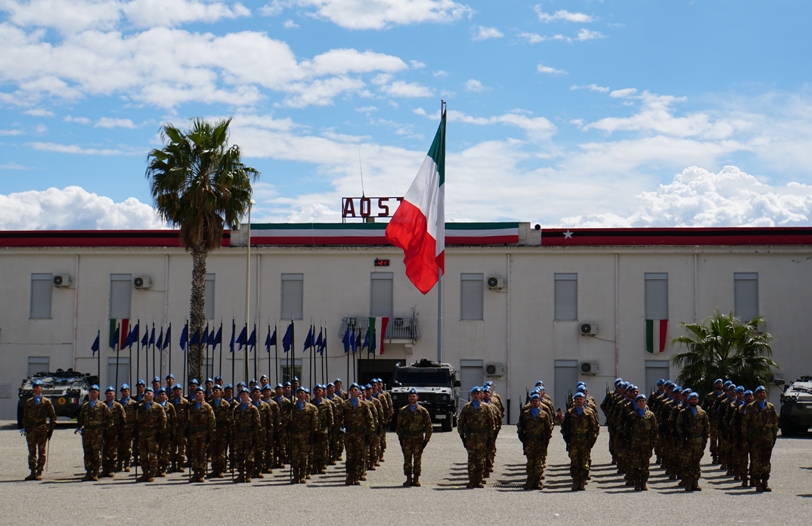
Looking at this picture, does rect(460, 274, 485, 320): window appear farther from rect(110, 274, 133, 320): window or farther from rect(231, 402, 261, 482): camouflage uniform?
rect(231, 402, 261, 482): camouflage uniform

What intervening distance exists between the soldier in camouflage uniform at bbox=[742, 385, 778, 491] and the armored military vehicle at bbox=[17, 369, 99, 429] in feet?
62.7

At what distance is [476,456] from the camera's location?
1562 cm

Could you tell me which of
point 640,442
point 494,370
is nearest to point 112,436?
point 640,442

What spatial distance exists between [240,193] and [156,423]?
54.6 ft

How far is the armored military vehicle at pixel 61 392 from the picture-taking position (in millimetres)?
28688

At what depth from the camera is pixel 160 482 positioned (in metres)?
15.9

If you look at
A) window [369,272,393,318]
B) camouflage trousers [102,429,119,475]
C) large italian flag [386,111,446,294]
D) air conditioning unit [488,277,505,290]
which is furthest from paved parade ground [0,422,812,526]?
window [369,272,393,318]

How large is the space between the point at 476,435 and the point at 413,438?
3.29 feet

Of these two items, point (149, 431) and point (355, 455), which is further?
point (149, 431)

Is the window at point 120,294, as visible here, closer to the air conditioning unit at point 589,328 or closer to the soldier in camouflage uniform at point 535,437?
the air conditioning unit at point 589,328

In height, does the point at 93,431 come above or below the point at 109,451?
above

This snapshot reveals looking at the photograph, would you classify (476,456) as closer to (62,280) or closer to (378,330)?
(378,330)

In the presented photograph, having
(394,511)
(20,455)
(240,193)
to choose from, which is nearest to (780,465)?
(394,511)

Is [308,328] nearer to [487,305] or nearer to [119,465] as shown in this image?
[487,305]
